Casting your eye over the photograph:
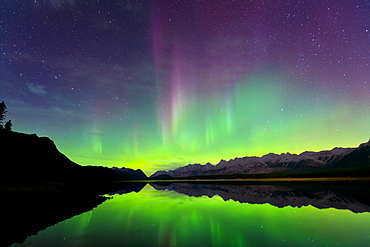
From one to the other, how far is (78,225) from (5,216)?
10.5m

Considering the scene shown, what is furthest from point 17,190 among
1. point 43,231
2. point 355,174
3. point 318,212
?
point 355,174

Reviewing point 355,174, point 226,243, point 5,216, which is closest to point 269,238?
point 226,243

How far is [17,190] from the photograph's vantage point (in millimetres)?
40562

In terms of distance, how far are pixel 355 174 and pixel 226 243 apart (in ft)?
479

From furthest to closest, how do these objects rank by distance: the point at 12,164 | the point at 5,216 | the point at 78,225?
the point at 12,164 → the point at 5,216 → the point at 78,225

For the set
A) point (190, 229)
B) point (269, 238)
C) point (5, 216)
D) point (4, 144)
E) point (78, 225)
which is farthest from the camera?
point (4, 144)

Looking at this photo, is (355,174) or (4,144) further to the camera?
(355,174)

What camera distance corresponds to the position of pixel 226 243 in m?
11.4

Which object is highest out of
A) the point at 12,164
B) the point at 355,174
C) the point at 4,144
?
the point at 4,144

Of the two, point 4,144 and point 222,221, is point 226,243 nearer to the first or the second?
point 222,221

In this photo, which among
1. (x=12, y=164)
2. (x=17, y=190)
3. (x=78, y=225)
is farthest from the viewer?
(x=12, y=164)

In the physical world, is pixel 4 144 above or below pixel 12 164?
A: above

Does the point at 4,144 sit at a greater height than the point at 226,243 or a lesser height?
greater

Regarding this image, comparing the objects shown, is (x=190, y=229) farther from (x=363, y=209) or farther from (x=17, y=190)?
(x=17, y=190)
